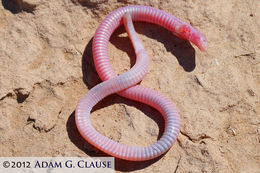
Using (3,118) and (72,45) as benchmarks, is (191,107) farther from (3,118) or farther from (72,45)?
(3,118)

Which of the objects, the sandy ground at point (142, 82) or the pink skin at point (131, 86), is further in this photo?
the sandy ground at point (142, 82)

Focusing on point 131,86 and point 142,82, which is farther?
point 142,82

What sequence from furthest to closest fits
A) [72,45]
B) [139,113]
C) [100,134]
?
[72,45] < [139,113] < [100,134]

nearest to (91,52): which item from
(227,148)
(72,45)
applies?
(72,45)

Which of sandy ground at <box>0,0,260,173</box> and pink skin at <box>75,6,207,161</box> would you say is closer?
pink skin at <box>75,6,207,161</box>
